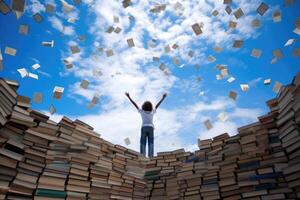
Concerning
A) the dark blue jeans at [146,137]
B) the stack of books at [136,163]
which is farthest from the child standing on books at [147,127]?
the stack of books at [136,163]

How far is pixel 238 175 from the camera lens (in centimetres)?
557

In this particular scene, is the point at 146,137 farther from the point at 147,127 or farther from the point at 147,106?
the point at 147,106

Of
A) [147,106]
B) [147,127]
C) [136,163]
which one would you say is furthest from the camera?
[147,106]

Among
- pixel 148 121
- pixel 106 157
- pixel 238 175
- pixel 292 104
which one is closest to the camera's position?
pixel 292 104

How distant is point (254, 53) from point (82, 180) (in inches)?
161

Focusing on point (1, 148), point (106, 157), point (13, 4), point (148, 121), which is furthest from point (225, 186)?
point (13, 4)

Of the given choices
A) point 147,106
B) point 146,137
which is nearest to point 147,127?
point 146,137

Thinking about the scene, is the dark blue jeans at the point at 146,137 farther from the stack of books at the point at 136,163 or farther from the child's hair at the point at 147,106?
the stack of books at the point at 136,163

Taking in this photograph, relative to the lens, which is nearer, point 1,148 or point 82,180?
point 1,148

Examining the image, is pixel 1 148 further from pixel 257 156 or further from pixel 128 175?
pixel 257 156

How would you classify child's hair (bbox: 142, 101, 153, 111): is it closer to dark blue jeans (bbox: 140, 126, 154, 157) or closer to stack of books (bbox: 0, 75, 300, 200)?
dark blue jeans (bbox: 140, 126, 154, 157)


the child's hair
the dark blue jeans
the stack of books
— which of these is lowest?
the stack of books

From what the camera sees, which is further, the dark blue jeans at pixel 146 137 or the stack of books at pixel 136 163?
the dark blue jeans at pixel 146 137

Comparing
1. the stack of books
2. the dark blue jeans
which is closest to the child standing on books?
the dark blue jeans
